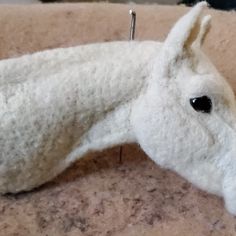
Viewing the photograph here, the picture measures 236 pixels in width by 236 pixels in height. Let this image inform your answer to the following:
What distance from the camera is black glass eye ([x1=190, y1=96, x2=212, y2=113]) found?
0.56 metres

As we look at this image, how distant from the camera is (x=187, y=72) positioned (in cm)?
57

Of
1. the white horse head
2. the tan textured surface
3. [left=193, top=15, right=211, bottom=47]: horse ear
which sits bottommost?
the tan textured surface

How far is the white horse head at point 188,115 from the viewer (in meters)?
0.56

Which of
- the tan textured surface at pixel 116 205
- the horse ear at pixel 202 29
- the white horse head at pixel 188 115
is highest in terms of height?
the horse ear at pixel 202 29

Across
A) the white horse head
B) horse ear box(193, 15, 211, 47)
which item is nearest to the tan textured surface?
the white horse head

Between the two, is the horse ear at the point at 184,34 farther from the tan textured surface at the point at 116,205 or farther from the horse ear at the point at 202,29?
the tan textured surface at the point at 116,205

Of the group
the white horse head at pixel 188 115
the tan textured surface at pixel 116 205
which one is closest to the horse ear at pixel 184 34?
the white horse head at pixel 188 115

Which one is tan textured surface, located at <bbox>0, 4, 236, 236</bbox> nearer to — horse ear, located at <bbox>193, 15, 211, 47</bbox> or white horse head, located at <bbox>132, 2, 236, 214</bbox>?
white horse head, located at <bbox>132, 2, 236, 214</bbox>

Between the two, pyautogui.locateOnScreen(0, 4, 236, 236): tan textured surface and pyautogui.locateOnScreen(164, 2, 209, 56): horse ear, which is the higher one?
pyautogui.locateOnScreen(164, 2, 209, 56): horse ear

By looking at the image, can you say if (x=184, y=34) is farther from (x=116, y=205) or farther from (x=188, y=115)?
(x=116, y=205)

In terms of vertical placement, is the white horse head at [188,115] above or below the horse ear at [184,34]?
below

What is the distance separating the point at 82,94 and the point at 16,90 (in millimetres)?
69

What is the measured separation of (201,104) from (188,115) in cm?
2

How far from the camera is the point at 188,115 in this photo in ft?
1.86
